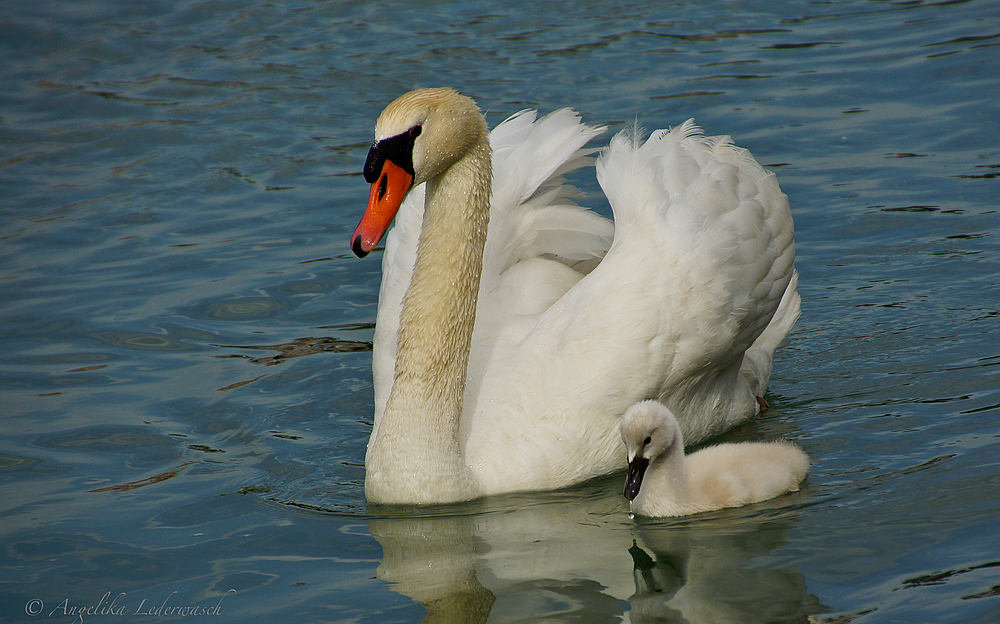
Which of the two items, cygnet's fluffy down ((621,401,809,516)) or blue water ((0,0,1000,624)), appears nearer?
blue water ((0,0,1000,624))

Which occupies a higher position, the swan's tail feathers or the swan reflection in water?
the swan's tail feathers

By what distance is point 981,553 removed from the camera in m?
4.39

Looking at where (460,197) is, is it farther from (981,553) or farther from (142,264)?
(142,264)

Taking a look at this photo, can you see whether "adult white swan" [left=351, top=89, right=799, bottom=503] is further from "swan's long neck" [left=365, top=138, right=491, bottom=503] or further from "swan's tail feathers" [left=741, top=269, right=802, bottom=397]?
"swan's tail feathers" [left=741, top=269, right=802, bottom=397]

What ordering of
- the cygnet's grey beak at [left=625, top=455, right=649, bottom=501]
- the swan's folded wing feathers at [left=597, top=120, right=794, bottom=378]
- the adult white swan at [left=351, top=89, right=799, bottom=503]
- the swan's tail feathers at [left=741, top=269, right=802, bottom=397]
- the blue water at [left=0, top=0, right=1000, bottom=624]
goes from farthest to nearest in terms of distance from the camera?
1. the swan's tail feathers at [left=741, top=269, right=802, bottom=397]
2. the swan's folded wing feathers at [left=597, top=120, right=794, bottom=378]
3. the adult white swan at [left=351, top=89, right=799, bottom=503]
4. the cygnet's grey beak at [left=625, top=455, right=649, bottom=501]
5. the blue water at [left=0, top=0, right=1000, bottom=624]

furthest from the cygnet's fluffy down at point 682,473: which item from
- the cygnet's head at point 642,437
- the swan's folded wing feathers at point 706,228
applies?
the swan's folded wing feathers at point 706,228

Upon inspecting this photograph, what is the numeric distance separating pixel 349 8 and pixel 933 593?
37.6 feet

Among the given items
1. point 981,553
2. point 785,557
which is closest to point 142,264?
point 785,557

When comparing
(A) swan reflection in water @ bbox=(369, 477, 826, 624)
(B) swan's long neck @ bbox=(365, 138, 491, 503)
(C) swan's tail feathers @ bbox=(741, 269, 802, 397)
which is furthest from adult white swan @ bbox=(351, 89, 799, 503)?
(C) swan's tail feathers @ bbox=(741, 269, 802, 397)

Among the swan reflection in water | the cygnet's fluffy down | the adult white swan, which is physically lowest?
the swan reflection in water

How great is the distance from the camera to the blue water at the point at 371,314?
4613 millimetres

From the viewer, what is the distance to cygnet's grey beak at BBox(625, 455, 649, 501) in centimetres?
491

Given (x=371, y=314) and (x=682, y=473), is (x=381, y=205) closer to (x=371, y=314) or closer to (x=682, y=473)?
(x=682, y=473)

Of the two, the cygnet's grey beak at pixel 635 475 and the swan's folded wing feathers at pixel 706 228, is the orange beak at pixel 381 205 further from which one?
the cygnet's grey beak at pixel 635 475
